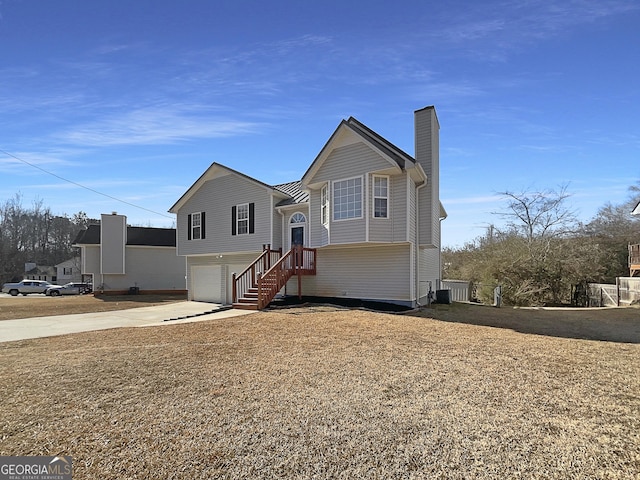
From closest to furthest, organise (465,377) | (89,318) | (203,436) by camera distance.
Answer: (203,436) → (465,377) → (89,318)

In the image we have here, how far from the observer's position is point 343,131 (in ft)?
47.5

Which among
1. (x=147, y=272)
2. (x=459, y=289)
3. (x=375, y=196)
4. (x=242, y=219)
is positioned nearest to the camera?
(x=375, y=196)

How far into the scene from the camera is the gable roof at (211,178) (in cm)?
1795

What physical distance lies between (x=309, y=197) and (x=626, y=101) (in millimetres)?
11091

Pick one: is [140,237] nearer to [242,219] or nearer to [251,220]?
[242,219]

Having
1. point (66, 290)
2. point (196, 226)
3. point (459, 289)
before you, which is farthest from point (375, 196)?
point (66, 290)

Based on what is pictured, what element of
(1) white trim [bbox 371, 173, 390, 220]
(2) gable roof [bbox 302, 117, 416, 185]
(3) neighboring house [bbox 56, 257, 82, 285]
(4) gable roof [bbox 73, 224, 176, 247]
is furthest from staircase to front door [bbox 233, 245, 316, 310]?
(3) neighboring house [bbox 56, 257, 82, 285]

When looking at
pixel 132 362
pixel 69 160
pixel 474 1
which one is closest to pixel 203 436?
pixel 132 362

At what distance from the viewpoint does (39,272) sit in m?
56.5

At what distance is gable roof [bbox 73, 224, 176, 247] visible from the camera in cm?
2992

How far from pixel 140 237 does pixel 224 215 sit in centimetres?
1495

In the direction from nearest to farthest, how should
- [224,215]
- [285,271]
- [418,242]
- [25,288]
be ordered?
[418,242]
[285,271]
[224,215]
[25,288]

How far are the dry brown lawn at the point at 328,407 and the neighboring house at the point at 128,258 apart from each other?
2291 cm

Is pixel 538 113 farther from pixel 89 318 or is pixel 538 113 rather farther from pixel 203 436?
pixel 89 318
